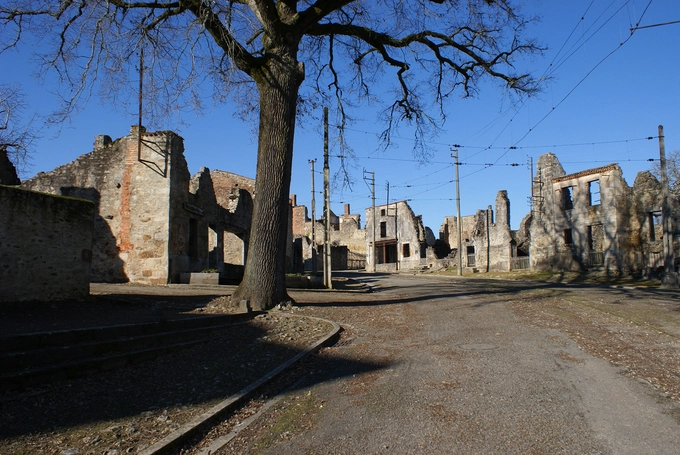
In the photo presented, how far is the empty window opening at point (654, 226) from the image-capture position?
101 ft

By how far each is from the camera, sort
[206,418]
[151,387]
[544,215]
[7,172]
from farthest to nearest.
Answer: [544,215]
[7,172]
[151,387]
[206,418]

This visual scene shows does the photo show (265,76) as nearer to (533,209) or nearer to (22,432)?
(22,432)

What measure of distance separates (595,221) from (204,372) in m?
34.7

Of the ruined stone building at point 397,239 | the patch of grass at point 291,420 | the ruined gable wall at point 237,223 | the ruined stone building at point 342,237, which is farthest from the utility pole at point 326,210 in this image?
the ruined stone building at point 342,237

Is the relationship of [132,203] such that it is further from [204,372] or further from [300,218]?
[300,218]

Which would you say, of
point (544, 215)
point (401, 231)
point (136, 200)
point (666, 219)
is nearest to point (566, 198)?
point (544, 215)

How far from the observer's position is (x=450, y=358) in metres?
6.45

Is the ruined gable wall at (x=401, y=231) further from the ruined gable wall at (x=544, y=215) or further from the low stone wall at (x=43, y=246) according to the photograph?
the low stone wall at (x=43, y=246)

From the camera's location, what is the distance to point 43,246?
9.89 m

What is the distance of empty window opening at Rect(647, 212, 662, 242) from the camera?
30906 mm

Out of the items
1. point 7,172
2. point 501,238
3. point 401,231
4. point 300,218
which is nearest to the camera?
point 7,172

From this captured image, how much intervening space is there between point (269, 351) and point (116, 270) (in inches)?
498

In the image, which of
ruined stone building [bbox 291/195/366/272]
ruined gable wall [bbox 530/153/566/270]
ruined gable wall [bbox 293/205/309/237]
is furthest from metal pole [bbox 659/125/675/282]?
ruined gable wall [bbox 293/205/309/237]

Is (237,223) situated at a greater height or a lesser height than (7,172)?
lesser
